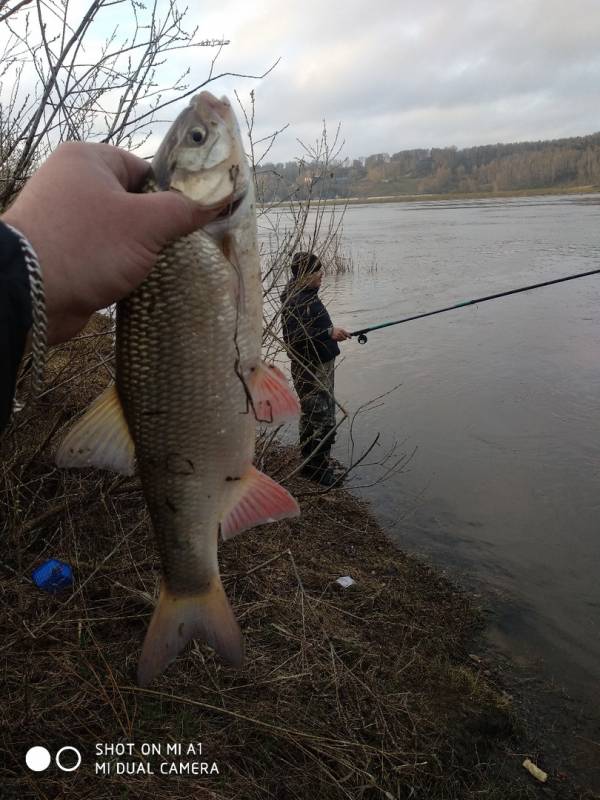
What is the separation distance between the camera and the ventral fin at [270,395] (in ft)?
6.57

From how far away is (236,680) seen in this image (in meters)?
3.75

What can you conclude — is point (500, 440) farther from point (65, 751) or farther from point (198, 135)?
point (198, 135)

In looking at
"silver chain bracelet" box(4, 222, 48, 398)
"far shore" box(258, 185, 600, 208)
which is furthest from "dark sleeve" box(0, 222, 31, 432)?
"far shore" box(258, 185, 600, 208)

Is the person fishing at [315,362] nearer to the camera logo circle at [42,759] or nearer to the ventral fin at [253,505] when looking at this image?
the camera logo circle at [42,759]

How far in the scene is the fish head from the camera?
1.78 metres

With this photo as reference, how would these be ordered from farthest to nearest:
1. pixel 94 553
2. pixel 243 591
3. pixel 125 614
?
Answer: 1. pixel 243 591
2. pixel 94 553
3. pixel 125 614

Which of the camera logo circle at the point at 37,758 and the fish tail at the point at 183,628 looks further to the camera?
the camera logo circle at the point at 37,758

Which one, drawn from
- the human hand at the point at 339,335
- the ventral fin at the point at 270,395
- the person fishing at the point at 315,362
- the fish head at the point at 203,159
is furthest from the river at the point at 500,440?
the fish head at the point at 203,159

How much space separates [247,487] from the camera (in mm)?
2113

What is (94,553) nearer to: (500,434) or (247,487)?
(247,487)

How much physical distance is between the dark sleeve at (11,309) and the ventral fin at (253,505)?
86cm

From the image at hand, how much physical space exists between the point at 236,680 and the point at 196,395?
2.54 metres

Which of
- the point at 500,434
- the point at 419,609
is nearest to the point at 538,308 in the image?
the point at 500,434

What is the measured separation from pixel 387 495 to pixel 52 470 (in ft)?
16.7
